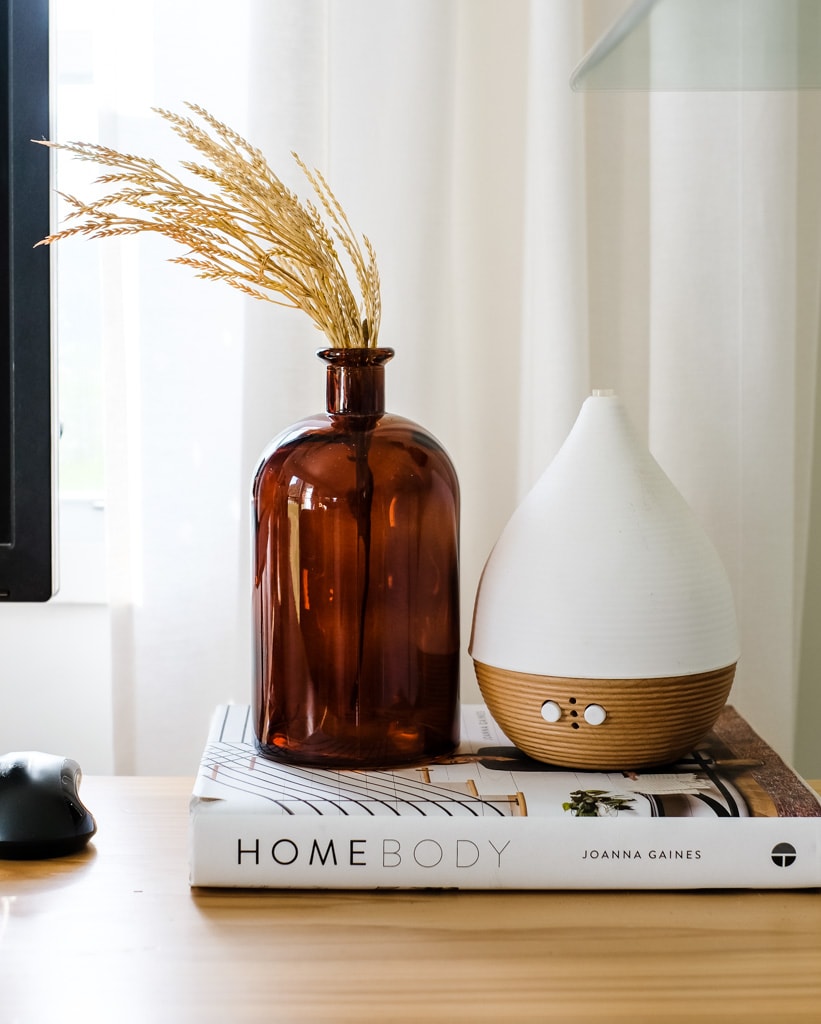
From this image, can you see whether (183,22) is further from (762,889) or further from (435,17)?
(762,889)

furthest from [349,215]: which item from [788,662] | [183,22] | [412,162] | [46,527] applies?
[788,662]

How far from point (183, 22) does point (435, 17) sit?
0.65ft

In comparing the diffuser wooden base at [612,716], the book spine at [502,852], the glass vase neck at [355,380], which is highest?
the glass vase neck at [355,380]

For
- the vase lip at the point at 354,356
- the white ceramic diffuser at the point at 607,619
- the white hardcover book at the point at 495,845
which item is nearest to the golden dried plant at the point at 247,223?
the vase lip at the point at 354,356

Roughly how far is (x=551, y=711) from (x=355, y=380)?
0.75 feet

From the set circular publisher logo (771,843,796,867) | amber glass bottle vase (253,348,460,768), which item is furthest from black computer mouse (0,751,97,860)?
circular publisher logo (771,843,796,867)

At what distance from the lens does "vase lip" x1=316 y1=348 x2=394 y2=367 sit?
661 mm

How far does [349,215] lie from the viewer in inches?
33.9

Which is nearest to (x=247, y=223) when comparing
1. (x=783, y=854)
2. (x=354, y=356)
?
(x=354, y=356)

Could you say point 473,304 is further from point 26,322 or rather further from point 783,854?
point 783,854

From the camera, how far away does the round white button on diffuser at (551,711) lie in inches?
24.3

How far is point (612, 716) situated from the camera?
2.02ft

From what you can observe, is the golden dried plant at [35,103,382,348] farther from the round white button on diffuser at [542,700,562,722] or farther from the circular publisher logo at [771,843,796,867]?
the circular publisher logo at [771,843,796,867]

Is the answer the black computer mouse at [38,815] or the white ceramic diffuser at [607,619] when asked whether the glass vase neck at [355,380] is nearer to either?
the white ceramic diffuser at [607,619]
